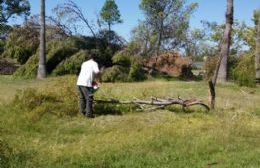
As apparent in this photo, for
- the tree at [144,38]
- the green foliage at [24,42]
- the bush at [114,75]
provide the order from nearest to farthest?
the bush at [114,75], the green foliage at [24,42], the tree at [144,38]

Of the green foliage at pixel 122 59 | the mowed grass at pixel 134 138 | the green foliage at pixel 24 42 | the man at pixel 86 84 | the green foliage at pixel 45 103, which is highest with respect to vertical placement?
the green foliage at pixel 24 42

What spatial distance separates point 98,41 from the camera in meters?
31.0

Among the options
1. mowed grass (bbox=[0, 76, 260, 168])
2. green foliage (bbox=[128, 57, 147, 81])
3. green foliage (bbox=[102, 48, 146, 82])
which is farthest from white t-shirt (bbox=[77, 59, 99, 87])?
green foliage (bbox=[128, 57, 147, 81])

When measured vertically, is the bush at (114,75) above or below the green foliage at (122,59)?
below

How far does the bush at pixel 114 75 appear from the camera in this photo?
26920 mm

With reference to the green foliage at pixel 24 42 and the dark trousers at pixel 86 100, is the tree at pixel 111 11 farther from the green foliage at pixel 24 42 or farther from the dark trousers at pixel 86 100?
the dark trousers at pixel 86 100

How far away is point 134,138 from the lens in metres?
11.2

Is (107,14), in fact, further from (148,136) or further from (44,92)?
(148,136)

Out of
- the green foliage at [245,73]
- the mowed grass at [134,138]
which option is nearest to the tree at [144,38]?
the green foliage at [245,73]

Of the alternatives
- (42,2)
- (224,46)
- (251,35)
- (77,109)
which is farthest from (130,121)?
(251,35)

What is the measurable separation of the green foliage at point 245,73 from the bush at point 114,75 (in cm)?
537

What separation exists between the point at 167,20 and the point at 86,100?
22.5 metres

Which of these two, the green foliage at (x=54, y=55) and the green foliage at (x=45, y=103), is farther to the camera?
the green foliage at (x=54, y=55)

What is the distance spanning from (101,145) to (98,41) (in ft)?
67.9
